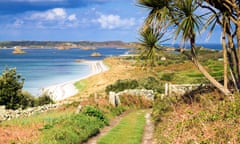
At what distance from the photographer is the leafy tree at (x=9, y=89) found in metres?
31.5

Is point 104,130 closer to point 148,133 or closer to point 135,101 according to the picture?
point 148,133

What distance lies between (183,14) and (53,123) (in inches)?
272

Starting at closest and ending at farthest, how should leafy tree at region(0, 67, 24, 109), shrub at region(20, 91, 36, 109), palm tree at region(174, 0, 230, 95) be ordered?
palm tree at region(174, 0, 230, 95) → leafy tree at region(0, 67, 24, 109) → shrub at region(20, 91, 36, 109)

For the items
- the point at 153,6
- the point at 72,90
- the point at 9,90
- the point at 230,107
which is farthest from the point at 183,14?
the point at 72,90

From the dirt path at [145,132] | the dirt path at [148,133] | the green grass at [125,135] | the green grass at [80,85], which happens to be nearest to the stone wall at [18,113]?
the dirt path at [145,132]

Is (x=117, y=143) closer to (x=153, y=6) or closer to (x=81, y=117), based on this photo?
(x=81, y=117)

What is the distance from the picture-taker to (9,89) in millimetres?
31734

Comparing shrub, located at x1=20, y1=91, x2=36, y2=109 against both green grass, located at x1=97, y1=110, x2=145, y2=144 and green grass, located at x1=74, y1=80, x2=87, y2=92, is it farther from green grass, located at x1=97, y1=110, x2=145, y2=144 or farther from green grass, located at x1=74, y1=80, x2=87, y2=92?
green grass, located at x1=74, y1=80, x2=87, y2=92

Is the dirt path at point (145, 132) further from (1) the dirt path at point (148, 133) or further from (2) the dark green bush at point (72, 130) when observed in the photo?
(2) the dark green bush at point (72, 130)

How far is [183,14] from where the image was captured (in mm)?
12266

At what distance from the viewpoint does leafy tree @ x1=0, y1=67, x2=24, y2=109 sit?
31509 mm

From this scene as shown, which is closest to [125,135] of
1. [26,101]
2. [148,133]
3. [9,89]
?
[148,133]

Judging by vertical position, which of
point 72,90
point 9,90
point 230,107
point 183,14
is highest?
point 183,14

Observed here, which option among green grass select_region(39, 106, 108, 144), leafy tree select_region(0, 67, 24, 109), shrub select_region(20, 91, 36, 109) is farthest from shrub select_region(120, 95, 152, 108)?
shrub select_region(20, 91, 36, 109)
